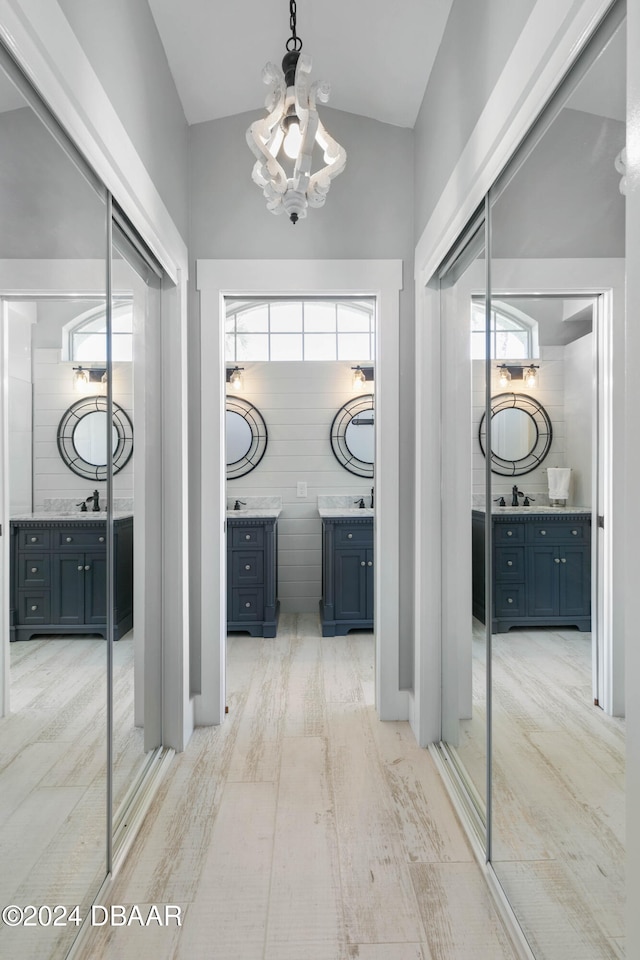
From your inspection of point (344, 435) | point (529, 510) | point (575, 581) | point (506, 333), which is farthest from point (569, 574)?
point (344, 435)

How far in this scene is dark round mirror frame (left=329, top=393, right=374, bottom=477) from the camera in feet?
16.0

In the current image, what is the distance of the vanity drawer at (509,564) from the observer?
5.11 feet

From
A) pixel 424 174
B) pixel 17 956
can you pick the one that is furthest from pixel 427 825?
pixel 424 174

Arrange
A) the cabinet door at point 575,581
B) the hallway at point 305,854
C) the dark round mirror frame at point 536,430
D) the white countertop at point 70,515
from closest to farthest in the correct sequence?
the cabinet door at point 575,581 → the white countertop at point 70,515 → the dark round mirror frame at point 536,430 → the hallway at point 305,854

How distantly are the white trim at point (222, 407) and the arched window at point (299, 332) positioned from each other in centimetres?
221

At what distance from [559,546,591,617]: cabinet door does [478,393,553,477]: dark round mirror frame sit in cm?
28

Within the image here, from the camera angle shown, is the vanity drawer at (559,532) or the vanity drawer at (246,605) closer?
the vanity drawer at (559,532)

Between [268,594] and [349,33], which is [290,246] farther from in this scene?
[268,594]

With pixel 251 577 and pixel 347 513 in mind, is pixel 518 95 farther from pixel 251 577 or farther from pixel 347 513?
pixel 251 577

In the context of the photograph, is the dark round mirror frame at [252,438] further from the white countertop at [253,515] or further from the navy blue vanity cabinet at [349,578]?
the navy blue vanity cabinet at [349,578]

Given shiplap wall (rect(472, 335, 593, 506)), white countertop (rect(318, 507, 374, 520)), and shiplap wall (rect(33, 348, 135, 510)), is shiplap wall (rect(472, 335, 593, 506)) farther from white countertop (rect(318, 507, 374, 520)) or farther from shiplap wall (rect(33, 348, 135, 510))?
white countertop (rect(318, 507, 374, 520))

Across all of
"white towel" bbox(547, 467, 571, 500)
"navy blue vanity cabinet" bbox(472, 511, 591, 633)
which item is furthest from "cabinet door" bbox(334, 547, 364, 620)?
"white towel" bbox(547, 467, 571, 500)

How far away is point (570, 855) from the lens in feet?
3.92

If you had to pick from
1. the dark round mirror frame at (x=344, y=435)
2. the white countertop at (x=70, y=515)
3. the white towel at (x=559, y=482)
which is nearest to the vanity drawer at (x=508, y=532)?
the white towel at (x=559, y=482)
